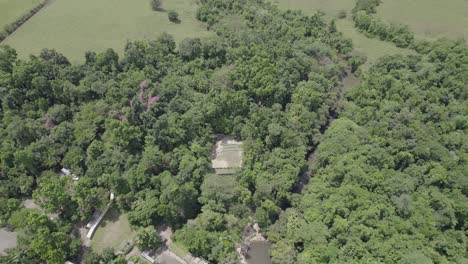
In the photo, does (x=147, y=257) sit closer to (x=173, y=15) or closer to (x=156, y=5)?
(x=173, y=15)

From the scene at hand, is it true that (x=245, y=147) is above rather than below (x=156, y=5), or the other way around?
below

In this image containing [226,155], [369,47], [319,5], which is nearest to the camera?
[226,155]

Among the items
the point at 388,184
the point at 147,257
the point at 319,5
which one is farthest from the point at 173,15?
the point at 388,184

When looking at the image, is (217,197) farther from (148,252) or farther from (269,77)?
(269,77)

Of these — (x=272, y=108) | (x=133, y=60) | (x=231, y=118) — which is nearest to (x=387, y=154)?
(x=272, y=108)

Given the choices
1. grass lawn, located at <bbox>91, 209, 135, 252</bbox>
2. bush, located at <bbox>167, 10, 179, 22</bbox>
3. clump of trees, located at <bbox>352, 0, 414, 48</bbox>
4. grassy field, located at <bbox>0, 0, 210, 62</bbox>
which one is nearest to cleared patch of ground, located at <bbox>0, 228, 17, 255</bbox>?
grass lawn, located at <bbox>91, 209, 135, 252</bbox>

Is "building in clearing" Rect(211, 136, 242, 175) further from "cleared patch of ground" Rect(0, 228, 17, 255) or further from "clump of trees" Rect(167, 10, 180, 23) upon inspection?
"clump of trees" Rect(167, 10, 180, 23)
